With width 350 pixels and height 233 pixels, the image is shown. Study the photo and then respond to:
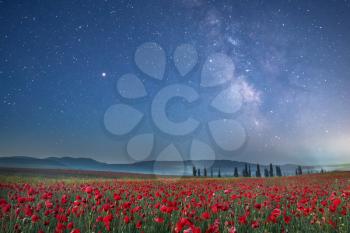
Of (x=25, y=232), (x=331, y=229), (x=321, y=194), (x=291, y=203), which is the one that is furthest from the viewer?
(x=321, y=194)

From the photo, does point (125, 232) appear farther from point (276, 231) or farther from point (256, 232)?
point (276, 231)

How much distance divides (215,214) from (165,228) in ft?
6.53

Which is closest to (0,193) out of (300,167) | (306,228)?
(306,228)

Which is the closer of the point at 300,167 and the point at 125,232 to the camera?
the point at 125,232

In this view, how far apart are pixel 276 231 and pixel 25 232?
4.57 meters

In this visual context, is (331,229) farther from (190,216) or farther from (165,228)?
(165,228)

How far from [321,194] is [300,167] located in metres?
77.4

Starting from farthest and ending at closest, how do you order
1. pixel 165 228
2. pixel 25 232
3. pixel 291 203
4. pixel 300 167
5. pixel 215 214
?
pixel 300 167 < pixel 291 203 < pixel 215 214 < pixel 165 228 < pixel 25 232

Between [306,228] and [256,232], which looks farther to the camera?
[306,228]

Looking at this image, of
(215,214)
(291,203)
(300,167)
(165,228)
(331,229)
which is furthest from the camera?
(300,167)

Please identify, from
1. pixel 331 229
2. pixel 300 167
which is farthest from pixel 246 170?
pixel 331 229

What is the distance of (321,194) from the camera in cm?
1045

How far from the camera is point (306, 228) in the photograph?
531 centimetres

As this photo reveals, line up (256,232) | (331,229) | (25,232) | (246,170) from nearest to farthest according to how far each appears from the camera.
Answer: (25,232), (256,232), (331,229), (246,170)
